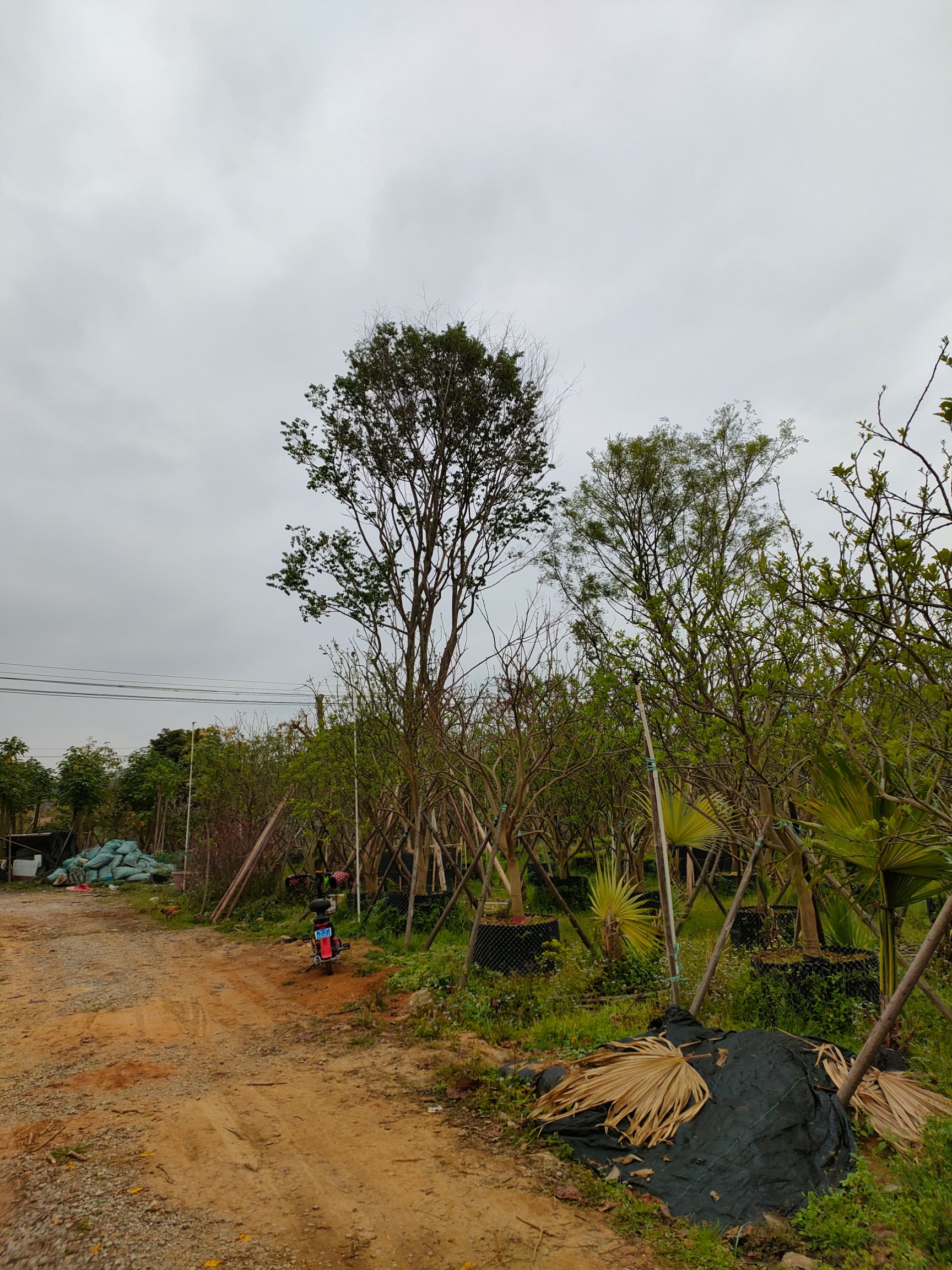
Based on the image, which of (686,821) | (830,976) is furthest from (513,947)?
(830,976)

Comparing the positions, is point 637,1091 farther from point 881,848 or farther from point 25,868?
point 25,868

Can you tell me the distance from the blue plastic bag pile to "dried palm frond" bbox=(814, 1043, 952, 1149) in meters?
19.0

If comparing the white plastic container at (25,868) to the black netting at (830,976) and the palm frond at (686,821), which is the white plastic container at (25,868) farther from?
the black netting at (830,976)

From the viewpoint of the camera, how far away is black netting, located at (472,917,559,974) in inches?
260

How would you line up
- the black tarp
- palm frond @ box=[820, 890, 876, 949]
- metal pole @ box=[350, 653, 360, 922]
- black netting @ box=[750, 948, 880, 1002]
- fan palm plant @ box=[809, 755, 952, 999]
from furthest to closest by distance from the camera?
metal pole @ box=[350, 653, 360, 922] → palm frond @ box=[820, 890, 876, 949] → black netting @ box=[750, 948, 880, 1002] → fan palm plant @ box=[809, 755, 952, 999] → the black tarp

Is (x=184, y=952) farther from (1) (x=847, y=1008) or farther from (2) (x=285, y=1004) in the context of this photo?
(1) (x=847, y=1008)

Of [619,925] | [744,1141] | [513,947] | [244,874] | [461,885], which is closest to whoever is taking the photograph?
[744,1141]

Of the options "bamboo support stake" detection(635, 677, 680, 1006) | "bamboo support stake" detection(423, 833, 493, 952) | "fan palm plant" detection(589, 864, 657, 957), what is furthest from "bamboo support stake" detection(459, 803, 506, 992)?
"bamboo support stake" detection(635, 677, 680, 1006)

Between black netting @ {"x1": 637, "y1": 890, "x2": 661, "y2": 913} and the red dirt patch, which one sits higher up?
black netting @ {"x1": 637, "y1": 890, "x2": 661, "y2": 913}

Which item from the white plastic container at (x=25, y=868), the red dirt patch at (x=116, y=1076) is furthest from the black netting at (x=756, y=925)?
the white plastic container at (x=25, y=868)

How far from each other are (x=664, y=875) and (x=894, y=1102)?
5.94 ft

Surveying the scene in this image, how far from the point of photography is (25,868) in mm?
20438

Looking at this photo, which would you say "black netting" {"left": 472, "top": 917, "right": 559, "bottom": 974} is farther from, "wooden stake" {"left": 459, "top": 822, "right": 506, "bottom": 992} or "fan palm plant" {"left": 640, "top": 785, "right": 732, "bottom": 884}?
"fan palm plant" {"left": 640, "top": 785, "right": 732, "bottom": 884}

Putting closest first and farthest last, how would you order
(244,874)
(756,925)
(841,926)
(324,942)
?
(841,926) < (324,942) < (756,925) < (244,874)
